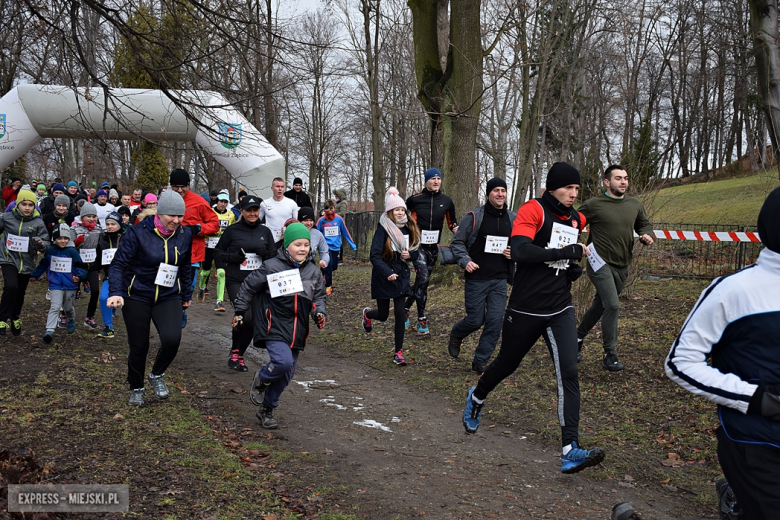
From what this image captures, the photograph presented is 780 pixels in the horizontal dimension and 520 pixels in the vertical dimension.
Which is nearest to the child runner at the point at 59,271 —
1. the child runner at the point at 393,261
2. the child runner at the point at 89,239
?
the child runner at the point at 89,239

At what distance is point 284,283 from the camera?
6.21 meters

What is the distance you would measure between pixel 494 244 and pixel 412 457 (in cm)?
337

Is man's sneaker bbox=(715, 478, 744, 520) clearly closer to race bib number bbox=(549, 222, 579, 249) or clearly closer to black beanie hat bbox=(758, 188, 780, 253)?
black beanie hat bbox=(758, 188, 780, 253)

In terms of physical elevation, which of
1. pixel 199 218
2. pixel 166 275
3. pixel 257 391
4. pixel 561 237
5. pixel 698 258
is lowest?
pixel 257 391

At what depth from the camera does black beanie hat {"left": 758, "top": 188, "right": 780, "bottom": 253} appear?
2.67 meters

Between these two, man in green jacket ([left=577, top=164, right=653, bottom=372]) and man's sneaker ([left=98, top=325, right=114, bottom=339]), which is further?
man's sneaker ([left=98, top=325, right=114, bottom=339])

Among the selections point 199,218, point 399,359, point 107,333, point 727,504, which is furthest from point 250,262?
point 727,504

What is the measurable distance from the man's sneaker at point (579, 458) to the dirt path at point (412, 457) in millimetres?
151

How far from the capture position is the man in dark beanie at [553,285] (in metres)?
5.18

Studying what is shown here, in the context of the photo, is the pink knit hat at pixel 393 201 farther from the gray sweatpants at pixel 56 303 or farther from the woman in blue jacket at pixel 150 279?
the gray sweatpants at pixel 56 303

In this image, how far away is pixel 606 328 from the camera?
8.06 meters

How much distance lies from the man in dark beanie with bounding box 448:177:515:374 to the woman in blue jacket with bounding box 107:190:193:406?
132 inches

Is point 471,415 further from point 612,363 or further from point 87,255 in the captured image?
point 87,255

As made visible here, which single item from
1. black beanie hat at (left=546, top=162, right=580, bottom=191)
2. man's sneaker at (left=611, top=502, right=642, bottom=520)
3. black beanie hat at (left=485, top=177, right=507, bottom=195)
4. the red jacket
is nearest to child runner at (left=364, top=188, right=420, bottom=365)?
black beanie hat at (left=485, top=177, right=507, bottom=195)
